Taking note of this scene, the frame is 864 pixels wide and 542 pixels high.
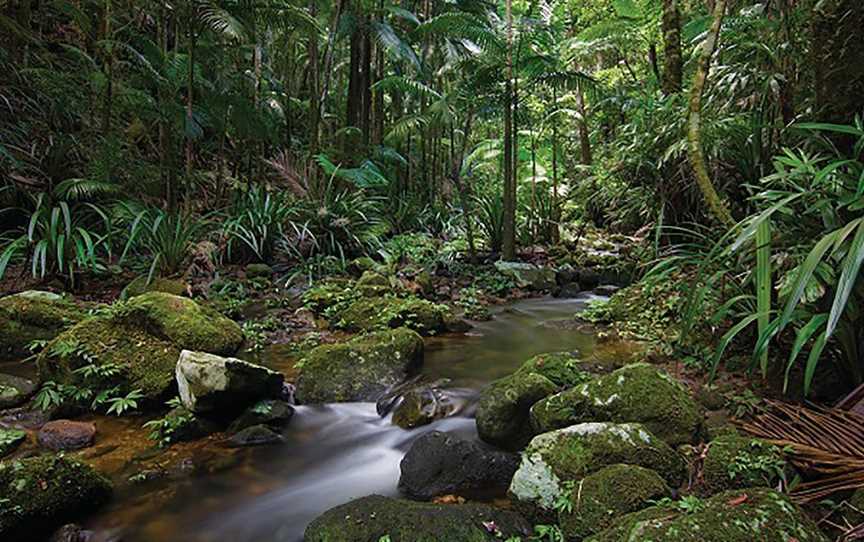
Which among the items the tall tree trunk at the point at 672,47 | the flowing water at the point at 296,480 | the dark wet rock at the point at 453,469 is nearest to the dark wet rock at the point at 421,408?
the flowing water at the point at 296,480

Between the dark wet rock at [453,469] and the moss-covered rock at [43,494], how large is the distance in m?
1.33

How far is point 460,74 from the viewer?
1209cm

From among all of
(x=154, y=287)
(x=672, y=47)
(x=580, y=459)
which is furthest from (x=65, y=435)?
(x=672, y=47)

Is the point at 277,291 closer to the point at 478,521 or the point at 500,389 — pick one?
the point at 500,389

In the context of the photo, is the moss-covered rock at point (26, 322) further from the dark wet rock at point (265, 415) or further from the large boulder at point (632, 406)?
the large boulder at point (632, 406)

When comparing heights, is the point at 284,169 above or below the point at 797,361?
above

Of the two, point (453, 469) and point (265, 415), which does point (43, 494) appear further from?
point (453, 469)

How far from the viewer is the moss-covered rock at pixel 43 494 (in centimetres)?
187

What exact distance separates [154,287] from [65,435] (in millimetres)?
2191

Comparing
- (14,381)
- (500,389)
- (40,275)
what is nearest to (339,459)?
(500,389)

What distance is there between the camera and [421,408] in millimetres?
3010

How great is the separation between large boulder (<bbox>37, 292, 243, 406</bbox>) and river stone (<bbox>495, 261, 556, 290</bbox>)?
12.3 ft

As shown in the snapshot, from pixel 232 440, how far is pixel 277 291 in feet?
10.1

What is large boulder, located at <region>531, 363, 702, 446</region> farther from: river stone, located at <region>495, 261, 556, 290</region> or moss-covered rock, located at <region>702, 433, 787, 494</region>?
river stone, located at <region>495, 261, 556, 290</region>
